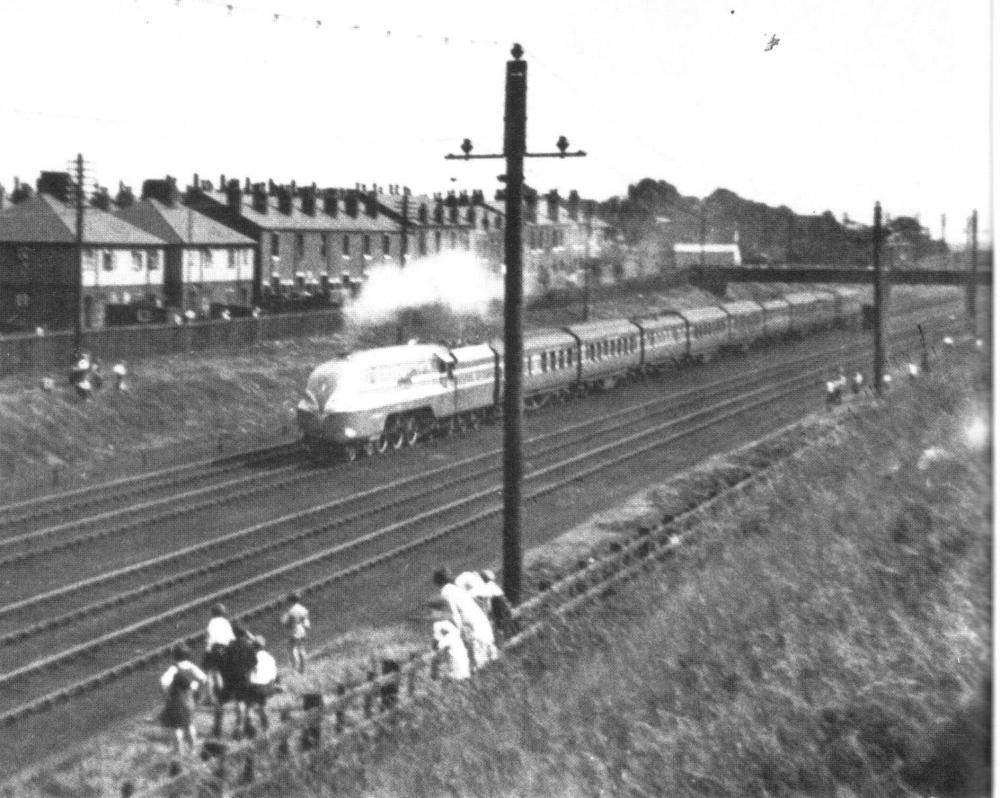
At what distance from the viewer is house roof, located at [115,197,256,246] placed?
52.9 meters

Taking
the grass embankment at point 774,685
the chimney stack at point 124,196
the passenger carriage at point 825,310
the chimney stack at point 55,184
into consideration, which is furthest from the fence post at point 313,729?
the passenger carriage at point 825,310

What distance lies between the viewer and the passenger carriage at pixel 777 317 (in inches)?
2200

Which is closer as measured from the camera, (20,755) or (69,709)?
(20,755)

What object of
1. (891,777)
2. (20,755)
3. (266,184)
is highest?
(266,184)

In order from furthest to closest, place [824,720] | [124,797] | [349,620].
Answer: [349,620]
[124,797]
[824,720]

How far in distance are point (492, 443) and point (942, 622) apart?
77.3ft

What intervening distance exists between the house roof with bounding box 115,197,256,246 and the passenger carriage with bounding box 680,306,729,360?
16305 millimetres

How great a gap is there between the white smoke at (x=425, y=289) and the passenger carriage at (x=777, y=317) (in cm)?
1056

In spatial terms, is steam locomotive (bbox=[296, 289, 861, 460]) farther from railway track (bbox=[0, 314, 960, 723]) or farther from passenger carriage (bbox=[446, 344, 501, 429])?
railway track (bbox=[0, 314, 960, 723])

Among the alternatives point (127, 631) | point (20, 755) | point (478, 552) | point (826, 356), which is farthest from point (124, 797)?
point (826, 356)

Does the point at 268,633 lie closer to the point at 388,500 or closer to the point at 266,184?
the point at 388,500

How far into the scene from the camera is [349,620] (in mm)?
18000

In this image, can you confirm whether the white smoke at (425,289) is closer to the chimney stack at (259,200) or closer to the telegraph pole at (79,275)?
the chimney stack at (259,200)

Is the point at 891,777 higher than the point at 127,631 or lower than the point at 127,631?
higher
